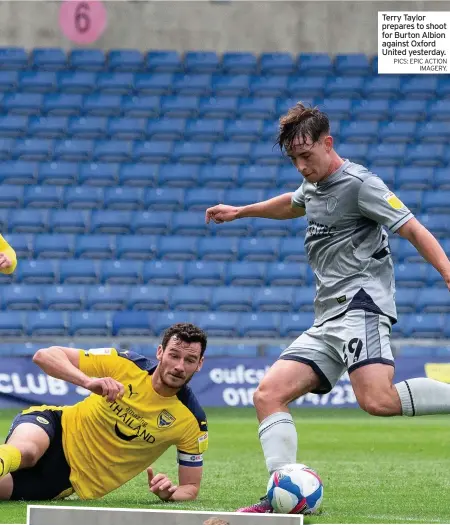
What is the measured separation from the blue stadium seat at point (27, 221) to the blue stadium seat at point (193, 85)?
4.07 meters

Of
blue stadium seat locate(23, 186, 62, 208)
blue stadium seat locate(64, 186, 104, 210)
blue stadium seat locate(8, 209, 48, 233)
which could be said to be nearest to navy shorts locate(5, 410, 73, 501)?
blue stadium seat locate(8, 209, 48, 233)

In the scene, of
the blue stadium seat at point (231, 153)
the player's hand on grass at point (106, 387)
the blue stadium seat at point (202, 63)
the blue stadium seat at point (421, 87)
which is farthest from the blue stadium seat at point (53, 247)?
the player's hand on grass at point (106, 387)

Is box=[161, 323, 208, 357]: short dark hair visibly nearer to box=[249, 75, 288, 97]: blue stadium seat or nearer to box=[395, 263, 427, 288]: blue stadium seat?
box=[395, 263, 427, 288]: blue stadium seat

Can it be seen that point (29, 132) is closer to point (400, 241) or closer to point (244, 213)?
point (400, 241)

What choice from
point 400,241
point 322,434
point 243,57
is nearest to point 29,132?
point 243,57

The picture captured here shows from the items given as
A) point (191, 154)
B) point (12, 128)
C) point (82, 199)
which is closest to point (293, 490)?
point (82, 199)

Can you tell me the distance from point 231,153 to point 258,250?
2.59 meters

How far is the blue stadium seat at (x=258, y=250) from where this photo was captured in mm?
17438

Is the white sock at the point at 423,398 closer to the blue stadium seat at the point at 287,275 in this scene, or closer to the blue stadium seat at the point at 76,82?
the blue stadium seat at the point at 287,275

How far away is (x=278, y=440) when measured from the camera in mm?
5328

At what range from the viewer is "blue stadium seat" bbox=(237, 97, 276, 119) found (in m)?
20.2

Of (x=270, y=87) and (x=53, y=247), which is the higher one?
(x=270, y=87)

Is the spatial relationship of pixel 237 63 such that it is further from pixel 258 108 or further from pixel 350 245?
pixel 350 245

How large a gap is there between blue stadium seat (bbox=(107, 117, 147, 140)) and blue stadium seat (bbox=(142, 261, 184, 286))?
351 cm
